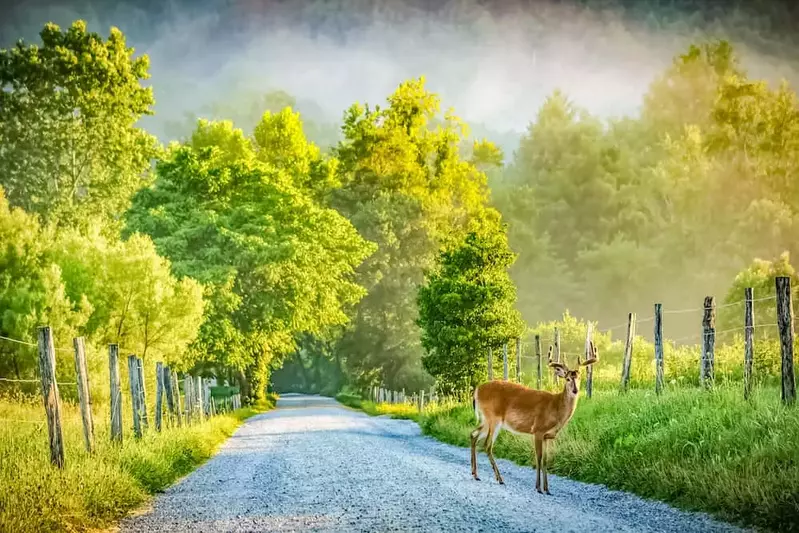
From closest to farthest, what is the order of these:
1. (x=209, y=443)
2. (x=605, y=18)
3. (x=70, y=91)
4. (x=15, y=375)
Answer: (x=209, y=443), (x=15, y=375), (x=70, y=91), (x=605, y=18)

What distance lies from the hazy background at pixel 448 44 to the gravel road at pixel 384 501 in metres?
75.4

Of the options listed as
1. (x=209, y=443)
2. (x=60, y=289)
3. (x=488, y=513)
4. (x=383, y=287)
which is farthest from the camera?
(x=383, y=287)

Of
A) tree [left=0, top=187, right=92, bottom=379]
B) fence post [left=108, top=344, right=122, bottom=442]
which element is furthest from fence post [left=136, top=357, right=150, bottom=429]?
tree [left=0, top=187, right=92, bottom=379]

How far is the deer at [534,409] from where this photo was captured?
11594 mm

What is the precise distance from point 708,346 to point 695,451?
473 cm

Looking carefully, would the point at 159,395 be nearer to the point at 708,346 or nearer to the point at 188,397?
the point at 188,397

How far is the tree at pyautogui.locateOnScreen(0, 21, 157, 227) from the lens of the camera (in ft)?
168

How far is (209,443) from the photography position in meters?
20.5

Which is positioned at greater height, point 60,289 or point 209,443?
point 60,289

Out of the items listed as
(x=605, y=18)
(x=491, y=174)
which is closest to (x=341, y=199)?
(x=491, y=174)

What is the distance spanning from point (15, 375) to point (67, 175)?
2611 cm

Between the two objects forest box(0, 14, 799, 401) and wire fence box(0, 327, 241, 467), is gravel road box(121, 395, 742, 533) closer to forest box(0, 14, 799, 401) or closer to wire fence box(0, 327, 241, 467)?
wire fence box(0, 327, 241, 467)

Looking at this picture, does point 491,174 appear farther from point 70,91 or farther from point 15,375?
point 15,375

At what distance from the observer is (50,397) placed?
→ 1144 cm
